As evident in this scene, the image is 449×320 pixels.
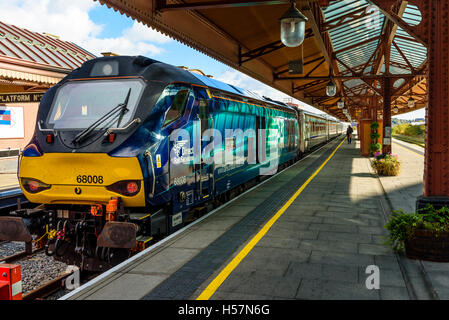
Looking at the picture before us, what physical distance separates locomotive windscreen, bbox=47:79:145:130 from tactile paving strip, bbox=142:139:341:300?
2403 mm

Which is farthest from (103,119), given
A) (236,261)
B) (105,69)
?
(236,261)

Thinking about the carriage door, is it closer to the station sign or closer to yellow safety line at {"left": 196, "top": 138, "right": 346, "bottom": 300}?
yellow safety line at {"left": 196, "top": 138, "right": 346, "bottom": 300}

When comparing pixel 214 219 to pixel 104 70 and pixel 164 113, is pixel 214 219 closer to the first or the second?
pixel 164 113

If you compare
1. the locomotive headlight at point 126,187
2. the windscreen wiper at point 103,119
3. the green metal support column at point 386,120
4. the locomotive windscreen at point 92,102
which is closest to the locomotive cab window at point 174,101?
the locomotive windscreen at point 92,102

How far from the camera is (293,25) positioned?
581 cm

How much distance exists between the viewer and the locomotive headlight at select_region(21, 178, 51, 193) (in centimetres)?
595

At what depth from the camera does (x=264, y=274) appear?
16.5ft

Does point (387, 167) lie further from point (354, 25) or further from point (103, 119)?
point (103, 119)

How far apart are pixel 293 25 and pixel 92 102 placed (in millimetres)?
3432

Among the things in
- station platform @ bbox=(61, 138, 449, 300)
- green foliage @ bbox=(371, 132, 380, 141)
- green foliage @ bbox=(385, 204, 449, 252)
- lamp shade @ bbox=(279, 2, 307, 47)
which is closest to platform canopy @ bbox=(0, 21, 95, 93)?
station platform @ bbox=(61, 138, 449, 300)

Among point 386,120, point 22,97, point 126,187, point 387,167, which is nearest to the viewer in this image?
point 126,187

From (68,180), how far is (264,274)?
325 cm
